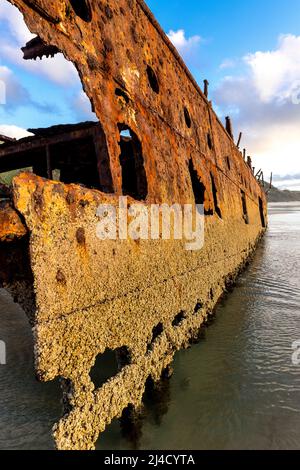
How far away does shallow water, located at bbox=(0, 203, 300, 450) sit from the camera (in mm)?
2719

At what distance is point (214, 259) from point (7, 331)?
400 cm

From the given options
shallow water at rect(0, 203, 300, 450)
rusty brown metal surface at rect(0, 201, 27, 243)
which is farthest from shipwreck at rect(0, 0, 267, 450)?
shallow water at rect(0, 203, 300, 450)

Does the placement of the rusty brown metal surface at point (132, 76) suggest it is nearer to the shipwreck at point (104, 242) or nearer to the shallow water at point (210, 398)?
the shipwreck at point (104, 242)

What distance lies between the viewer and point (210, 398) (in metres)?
3.31

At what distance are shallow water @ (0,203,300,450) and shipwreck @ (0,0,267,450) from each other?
0.35 meters

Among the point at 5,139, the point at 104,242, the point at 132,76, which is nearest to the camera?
the point at 104,242

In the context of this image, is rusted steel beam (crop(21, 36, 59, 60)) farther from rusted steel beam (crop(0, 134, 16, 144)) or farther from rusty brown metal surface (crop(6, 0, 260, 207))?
rusted steel beam (crop(0, 134, 16, 144))

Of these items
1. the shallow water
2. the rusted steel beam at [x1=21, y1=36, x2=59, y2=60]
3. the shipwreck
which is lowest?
the shallow water

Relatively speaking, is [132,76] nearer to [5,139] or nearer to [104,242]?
[104,242]

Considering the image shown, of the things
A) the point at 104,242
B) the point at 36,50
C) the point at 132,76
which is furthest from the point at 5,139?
the point at 104,242

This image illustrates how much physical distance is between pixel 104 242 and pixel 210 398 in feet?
7.17

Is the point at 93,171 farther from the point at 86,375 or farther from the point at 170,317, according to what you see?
the point at 86,375

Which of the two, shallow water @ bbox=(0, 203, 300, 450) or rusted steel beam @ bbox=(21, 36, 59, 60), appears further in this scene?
rusted steel beam @ bbox=(21, 36, 59, 60)

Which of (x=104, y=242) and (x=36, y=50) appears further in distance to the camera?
(x=36, y=50)
